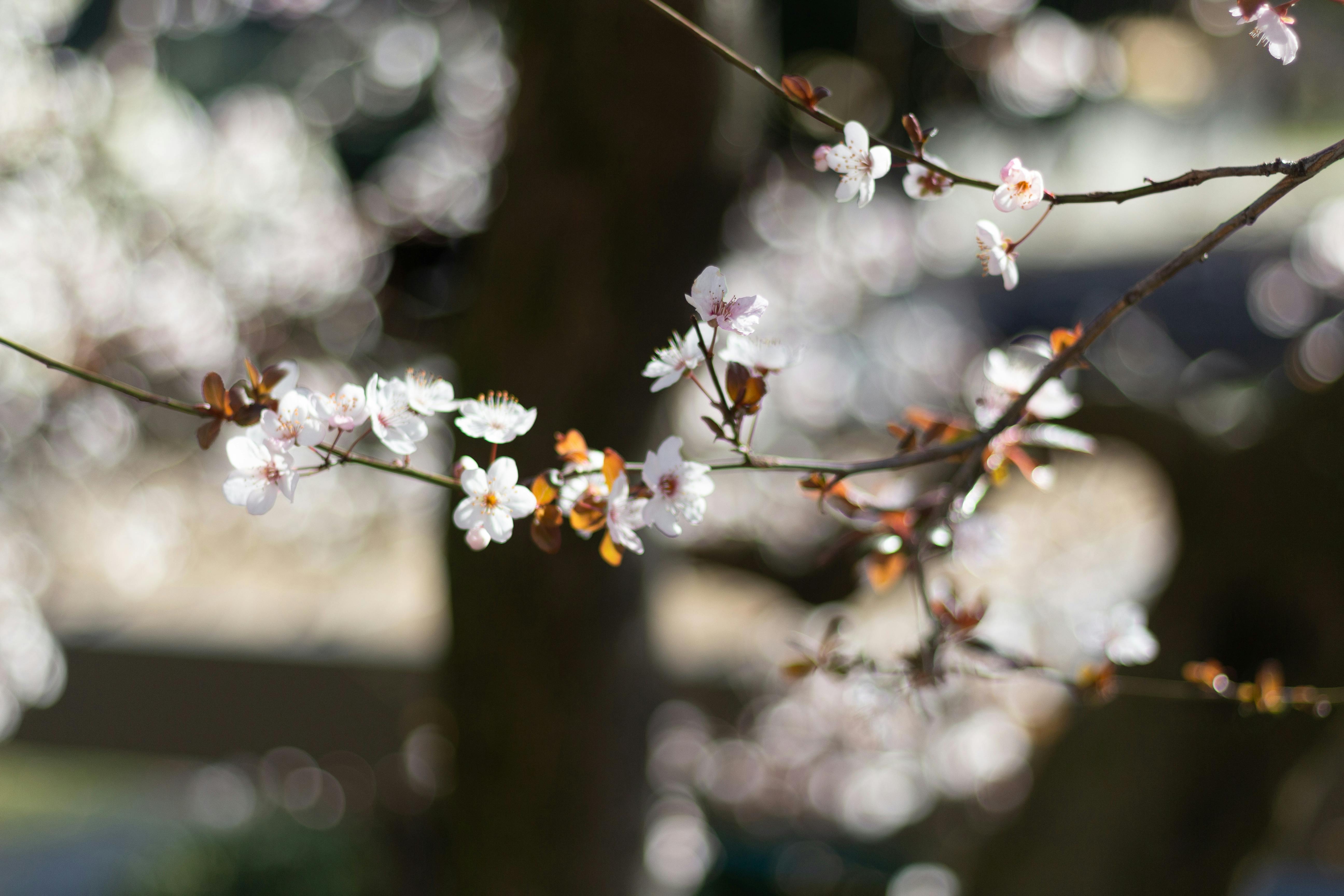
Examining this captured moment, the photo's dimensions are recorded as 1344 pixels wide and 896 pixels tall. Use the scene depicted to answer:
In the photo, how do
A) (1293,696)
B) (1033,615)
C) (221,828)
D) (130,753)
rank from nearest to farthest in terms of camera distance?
(1293,696) → (1033,615) → (221,828) → (130,753)

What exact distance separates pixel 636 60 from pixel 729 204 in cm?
30

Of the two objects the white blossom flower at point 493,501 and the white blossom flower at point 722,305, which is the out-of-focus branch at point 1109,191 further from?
the white blossom flower at point 493,501

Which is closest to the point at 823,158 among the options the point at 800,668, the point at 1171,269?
the point at 1171,269

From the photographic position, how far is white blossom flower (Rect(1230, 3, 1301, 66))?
1.87ft

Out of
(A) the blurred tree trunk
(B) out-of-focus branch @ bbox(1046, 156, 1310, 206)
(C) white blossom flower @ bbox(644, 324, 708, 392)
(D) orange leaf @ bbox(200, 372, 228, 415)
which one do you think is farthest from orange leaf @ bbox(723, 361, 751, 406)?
(A) the blurred tree trunk

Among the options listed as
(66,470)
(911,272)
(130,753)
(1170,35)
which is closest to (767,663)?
(911,272)

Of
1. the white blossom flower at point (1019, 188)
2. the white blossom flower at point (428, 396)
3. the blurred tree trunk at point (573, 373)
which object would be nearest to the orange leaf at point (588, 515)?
the white blossom flower at point (428, 396)

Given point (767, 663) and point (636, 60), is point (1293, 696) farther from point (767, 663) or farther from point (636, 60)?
point (767, 663)

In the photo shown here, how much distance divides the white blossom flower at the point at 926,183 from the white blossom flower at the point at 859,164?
5 cm

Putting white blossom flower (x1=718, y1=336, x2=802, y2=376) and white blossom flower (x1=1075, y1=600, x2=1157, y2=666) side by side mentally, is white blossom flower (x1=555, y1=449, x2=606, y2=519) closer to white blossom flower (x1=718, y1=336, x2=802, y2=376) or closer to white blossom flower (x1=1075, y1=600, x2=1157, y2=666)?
white blossom flower (x1=718, y1=336, x2=802, y2=376)

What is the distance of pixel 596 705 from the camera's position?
1791 millimetres

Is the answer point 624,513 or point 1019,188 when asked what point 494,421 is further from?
point 1019,188

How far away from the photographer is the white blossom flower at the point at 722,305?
0.58 metres

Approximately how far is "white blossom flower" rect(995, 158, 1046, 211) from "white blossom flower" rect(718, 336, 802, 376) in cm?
18
